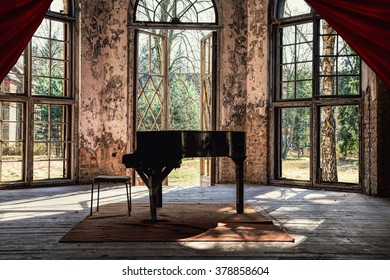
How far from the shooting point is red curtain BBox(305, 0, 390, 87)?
10.7 feet

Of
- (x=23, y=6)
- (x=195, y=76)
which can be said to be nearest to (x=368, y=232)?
(x=23, y=6)

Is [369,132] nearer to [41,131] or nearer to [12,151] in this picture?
[41,131]

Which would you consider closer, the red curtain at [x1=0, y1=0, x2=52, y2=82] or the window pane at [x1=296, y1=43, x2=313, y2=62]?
the red curtain at [x1=0, y1=0, x2=52, y2=82]

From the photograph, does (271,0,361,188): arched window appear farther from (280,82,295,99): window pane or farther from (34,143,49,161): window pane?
(34,143,49,161): window pane

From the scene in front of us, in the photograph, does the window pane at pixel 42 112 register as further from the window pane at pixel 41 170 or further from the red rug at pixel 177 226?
the red rug at pixel 177 226

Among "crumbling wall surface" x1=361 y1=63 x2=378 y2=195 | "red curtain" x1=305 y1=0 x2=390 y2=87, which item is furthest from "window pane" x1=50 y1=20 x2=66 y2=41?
"red curtain" x1=305 y1=0 x2=390 y2=87

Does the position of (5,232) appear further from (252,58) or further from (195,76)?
(195,76)

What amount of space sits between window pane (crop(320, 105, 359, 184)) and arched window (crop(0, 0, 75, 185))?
4544 mm

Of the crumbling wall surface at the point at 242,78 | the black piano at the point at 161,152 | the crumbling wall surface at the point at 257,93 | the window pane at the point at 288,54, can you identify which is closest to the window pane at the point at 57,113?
the crumbling wall surface at the point at 242,78

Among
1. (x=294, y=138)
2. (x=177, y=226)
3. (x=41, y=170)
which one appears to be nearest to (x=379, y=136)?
(x=294, y=138)

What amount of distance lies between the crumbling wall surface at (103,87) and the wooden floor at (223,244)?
697mm

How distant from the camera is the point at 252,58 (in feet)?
25.3

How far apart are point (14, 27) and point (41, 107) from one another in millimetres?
4219

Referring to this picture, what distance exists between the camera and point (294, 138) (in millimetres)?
7801
